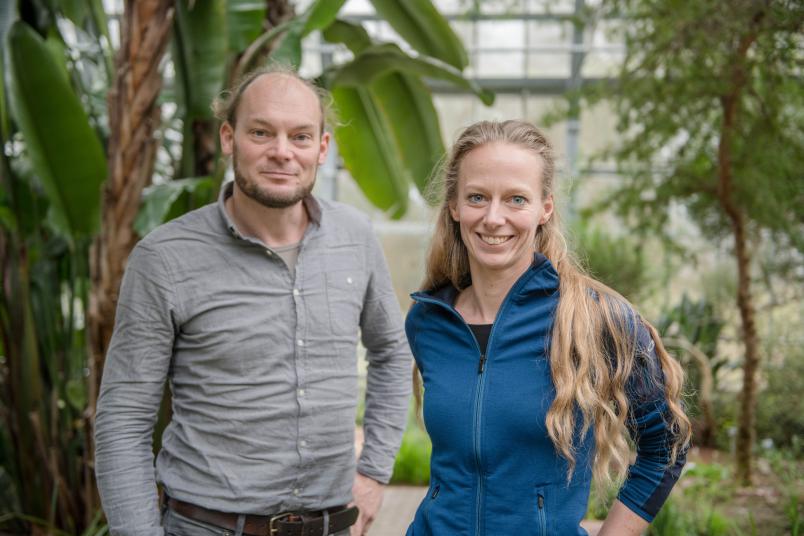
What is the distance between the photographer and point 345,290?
2.13m

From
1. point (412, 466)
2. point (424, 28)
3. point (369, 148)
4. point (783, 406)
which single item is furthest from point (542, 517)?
point (783, 406)

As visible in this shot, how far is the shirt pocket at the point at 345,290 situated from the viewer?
2.09 m

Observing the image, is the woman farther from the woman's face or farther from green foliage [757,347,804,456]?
green foliage [757,347,804,456]

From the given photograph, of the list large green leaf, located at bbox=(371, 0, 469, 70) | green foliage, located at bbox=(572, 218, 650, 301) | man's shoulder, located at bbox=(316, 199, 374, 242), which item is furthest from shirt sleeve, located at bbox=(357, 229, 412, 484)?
green foliage, located at bbox=(572, 218, 650, 301)

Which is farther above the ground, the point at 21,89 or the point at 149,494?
the point at 21,89

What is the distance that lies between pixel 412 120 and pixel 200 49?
1184 millimetres

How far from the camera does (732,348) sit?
8.52 metres

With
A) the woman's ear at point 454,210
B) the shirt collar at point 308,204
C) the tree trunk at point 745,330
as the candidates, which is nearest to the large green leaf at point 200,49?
the shirt collar at point 308,204

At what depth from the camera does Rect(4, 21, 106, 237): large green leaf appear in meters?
2.73

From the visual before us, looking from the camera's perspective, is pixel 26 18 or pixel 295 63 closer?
pixel 295 63

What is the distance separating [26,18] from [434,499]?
2679 mm

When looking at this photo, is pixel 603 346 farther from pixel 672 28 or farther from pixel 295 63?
pixel 672 28

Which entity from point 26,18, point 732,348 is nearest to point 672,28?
point 26,18

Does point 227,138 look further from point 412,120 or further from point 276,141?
point 412,120
